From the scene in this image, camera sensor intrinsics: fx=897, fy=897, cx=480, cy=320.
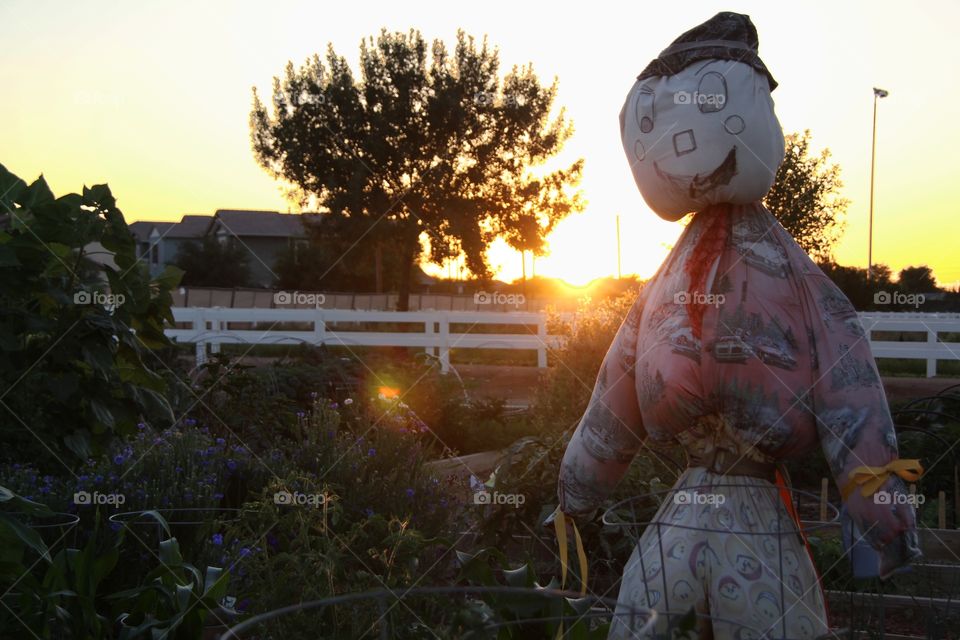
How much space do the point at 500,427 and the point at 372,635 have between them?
574cm

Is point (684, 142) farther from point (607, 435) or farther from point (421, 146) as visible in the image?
point (421, 146)

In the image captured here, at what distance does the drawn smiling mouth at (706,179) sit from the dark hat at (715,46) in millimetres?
252

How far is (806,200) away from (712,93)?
918 centimetres

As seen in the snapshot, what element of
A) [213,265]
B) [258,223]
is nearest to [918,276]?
[213,265]

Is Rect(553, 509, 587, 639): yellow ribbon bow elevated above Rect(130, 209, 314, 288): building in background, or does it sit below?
below

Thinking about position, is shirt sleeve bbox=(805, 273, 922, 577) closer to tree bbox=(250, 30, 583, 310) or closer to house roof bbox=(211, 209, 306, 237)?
tree bbox=(250, 30, 583, 310)

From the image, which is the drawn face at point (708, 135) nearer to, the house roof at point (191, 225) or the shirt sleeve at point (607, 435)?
the shirt sleeve at point (607, 435)

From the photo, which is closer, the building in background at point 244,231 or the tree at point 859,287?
the tree at point 859,287

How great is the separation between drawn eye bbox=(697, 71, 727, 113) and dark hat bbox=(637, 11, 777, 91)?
2.7 inches

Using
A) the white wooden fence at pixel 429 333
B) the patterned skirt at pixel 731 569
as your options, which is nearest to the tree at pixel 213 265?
the white wooden fence at pixel 429 333

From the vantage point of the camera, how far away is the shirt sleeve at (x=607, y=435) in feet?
7.47

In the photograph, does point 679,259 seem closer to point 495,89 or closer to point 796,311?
point 796,311

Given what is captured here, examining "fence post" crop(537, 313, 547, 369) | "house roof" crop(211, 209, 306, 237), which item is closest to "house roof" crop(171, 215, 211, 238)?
"house roof" crop(211, 209, 306, 237)

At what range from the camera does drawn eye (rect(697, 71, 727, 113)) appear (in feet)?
6.98
